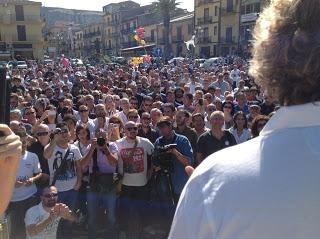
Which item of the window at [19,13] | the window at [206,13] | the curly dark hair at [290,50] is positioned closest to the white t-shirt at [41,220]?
the curly dark hair at [290,50]

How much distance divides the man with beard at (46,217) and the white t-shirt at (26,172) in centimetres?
63

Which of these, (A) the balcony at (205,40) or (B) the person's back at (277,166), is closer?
(B) the person's back at (277,166)

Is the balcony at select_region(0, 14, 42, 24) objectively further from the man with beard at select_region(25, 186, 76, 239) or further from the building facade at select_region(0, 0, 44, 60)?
the man with beard at select_region(25, 186, 76, 239)

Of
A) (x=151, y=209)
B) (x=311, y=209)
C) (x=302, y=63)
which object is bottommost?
(x=151, y=209)

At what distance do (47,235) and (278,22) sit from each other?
12.4 feet

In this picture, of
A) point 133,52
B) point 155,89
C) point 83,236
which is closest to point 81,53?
point 133,52

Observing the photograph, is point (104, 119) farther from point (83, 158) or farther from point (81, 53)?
point (81, 53)

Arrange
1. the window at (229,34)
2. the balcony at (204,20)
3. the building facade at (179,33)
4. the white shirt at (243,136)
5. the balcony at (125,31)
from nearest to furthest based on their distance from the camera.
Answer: the white shirt at (243,136) → the window at (229,34) → the balcony at (204,20) → the building facade at (179,33) → the balcony at (125,31)

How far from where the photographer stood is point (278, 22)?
91 cm

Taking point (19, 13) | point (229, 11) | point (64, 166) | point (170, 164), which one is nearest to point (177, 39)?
point (229, 11)

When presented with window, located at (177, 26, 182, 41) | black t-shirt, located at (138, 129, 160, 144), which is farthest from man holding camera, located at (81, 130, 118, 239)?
window, located at (177, 26, 182, 41)

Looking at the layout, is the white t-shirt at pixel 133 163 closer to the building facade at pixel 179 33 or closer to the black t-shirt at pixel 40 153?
the black t-shirt at pixel 40 153

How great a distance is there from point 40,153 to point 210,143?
7.13 feet

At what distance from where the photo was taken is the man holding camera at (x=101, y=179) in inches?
197
